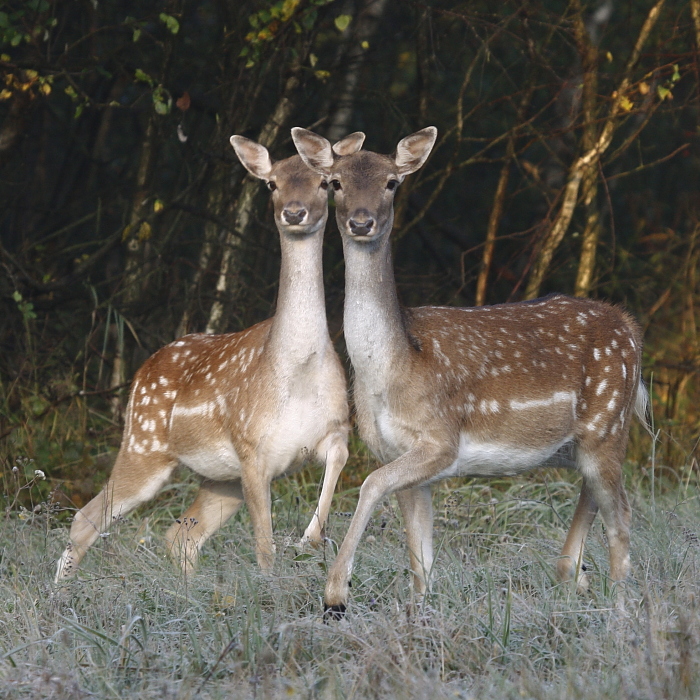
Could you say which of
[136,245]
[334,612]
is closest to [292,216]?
[334,612]

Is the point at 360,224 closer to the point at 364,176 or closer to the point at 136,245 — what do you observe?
the point at 364,176

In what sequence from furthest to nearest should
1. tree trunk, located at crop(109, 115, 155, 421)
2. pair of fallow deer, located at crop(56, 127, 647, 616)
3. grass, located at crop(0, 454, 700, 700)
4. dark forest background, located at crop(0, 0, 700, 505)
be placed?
tree trunk, located at crop(109, 115, 155, 421), dark forest background, located at crop(0, 0, 700, 505), pair of fallow deer, located at crop(56, 127, 647, 616), grass, located at crop(0, 454, 700, 700)

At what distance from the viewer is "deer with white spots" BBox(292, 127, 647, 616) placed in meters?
4.45

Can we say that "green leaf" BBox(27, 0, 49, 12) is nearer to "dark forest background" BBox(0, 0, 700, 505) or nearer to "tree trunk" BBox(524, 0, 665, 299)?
"dark forest background" BBox(0, 0, 700, 505)

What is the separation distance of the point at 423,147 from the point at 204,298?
280cm

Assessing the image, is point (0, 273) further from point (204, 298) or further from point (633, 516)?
point (633, 516)

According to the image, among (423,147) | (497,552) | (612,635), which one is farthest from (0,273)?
(612,635)

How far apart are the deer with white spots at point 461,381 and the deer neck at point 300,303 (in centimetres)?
36

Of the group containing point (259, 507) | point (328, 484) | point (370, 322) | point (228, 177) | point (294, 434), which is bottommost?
point (259, 507)

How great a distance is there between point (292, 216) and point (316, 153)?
1.02 ft

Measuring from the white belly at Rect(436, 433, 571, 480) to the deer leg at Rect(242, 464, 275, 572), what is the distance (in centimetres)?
86

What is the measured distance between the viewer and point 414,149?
4.86 meters

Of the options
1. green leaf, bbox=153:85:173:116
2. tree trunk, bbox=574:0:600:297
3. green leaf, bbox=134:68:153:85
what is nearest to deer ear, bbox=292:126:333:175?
green leaf, bbox=153:85:173:116

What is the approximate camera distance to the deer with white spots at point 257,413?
5.04 metres
